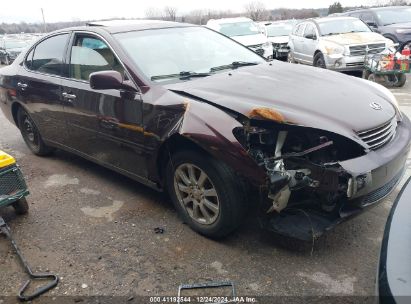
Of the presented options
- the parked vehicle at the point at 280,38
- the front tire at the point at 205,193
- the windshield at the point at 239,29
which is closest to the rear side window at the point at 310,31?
the windshield at the point at 239,29

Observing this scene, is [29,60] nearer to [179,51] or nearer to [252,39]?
[179,51]

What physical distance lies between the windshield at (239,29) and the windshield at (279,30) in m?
3.24

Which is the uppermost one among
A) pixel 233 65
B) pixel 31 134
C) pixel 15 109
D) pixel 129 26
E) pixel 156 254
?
pixel 129 26

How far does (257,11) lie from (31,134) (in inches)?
1812

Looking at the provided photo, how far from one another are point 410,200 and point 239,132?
1166 millimetres

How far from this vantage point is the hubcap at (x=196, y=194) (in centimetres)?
304

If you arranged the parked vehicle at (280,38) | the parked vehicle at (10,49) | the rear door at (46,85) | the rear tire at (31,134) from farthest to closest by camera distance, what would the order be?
the parked vehicle at (10,49), the parked vehicle at (280,38), the rear tire at (31,134), the rear door at (46,85)

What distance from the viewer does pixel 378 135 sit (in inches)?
112

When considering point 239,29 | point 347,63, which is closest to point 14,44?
point 239,29

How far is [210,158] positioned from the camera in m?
2.93

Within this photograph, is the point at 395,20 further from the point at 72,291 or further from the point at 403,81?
the point at 72,291

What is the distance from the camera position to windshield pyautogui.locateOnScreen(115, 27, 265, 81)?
355cm

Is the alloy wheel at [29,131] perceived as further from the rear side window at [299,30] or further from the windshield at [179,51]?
the rear side window at [299,30]

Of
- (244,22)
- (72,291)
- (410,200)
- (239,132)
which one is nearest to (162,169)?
(239,132)
